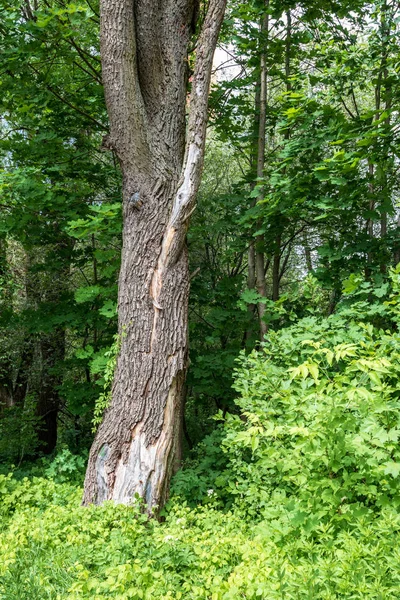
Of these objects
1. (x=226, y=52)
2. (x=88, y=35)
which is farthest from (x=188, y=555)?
(x=226, y=52)

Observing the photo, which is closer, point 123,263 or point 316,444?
point 316,444

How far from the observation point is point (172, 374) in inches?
167

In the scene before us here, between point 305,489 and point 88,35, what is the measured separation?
212 inches

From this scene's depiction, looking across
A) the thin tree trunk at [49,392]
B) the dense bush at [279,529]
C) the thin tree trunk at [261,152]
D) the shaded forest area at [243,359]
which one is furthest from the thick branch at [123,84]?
the thin tree trunk at [49,392]

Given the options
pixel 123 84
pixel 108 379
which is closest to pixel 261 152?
pixel 123 84

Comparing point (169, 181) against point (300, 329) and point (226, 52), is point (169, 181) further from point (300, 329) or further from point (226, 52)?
point (226, 52)

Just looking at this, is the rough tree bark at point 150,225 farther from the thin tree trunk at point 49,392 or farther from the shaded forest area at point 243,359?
the thin tree trunk at point 49,392

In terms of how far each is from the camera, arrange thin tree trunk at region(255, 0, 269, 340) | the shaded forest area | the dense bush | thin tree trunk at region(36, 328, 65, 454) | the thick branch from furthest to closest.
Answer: thin tree trunk at region(36, 328, 65, 454)
thin tree trunk at region(255, 0, 269, 340)
the thick branch
the shaded forest area
the dense bush

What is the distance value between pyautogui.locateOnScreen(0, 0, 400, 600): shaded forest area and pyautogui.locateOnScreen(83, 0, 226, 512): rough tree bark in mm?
268

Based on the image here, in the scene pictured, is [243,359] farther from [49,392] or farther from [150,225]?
[49,392]

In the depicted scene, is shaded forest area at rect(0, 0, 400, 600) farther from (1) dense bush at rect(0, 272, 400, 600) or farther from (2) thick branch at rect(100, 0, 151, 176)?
(2) thick branch at rect(100, 0, 151, 176)

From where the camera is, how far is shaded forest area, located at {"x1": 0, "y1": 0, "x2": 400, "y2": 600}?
2.65 metres

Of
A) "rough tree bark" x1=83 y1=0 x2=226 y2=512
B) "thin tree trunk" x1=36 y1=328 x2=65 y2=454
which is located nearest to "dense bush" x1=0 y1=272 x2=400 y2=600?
"rough tree bark" x1=83 y1=0 x2=226 y2=512

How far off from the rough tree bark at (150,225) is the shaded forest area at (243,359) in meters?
0.27
